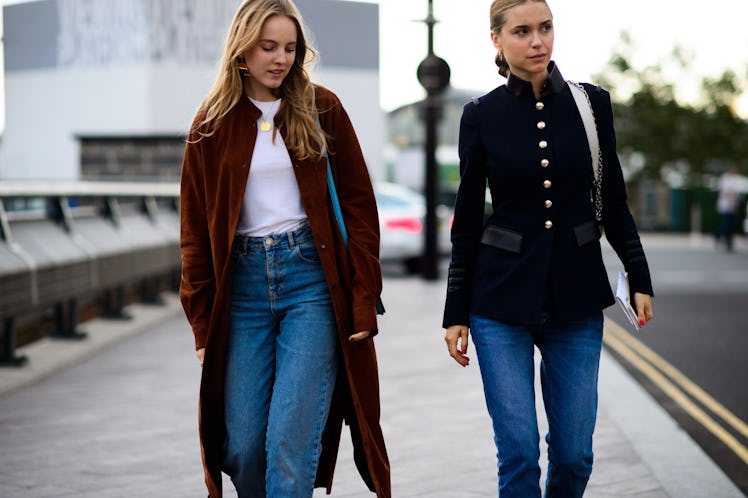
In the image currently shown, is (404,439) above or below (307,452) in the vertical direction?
below

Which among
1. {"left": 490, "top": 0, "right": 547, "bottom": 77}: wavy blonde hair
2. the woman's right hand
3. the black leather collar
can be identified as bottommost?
the woman's right hand

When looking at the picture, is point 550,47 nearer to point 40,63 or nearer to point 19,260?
point 19,260

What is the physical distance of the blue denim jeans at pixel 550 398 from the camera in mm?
3432

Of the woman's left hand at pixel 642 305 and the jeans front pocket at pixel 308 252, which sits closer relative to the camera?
the jeans front pocket at pixel 308 252

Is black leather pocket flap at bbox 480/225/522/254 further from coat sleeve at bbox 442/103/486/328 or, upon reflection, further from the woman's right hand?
the woman's right hand

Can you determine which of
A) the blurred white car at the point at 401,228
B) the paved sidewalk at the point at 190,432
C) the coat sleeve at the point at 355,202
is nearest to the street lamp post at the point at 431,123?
the blurred white car at the point at 401,228

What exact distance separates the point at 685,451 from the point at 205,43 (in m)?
32.6

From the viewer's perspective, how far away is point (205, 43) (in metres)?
36.7

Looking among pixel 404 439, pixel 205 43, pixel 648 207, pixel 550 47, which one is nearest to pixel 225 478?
pixel 404 439

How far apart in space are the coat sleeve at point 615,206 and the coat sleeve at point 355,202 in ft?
2.37

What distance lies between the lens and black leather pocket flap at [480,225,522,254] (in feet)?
11.5

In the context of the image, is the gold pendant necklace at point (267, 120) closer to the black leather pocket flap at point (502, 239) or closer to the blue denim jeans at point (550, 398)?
the black leather pocket flap at point (502, 239)

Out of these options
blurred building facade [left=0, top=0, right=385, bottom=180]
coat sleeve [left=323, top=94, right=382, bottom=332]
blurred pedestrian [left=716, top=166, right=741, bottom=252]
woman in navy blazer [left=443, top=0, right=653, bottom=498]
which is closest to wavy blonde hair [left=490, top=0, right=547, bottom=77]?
woman in navy blazer [left=443, top=0, right=653, bottom=498]

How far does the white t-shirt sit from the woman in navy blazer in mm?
505
